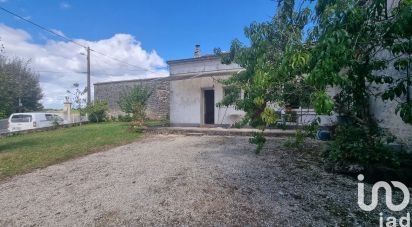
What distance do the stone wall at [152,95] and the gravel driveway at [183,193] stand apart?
16.8m

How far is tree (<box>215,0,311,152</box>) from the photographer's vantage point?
496 centimetres

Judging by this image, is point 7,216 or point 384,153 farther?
point 384,153

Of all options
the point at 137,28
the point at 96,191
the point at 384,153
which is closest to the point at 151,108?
the point at 137,28

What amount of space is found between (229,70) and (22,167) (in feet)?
37.3

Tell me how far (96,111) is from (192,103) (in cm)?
1209

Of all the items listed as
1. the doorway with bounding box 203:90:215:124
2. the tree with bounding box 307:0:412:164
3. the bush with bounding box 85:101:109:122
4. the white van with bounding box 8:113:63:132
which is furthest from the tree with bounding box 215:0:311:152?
the bush with bounding box 85:101:109:122

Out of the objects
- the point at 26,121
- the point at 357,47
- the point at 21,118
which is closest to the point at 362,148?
the point at 357,47

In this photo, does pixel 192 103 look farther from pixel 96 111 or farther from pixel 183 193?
pixel 96 111

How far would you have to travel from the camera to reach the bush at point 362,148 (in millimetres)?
5855

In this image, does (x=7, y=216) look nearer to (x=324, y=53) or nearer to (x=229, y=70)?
(x=324, y=53)

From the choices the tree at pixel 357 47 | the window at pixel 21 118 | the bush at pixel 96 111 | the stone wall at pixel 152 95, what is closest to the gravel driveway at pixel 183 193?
the tree at pixel 357 47

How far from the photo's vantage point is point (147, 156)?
8.70 meters

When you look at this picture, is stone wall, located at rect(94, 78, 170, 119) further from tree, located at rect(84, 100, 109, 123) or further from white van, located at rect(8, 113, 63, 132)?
white van, located at rect(8, 113, 63, 132)

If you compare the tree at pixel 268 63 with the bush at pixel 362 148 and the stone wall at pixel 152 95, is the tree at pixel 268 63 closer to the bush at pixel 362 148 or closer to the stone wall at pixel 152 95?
the bush at pixel 362 148
